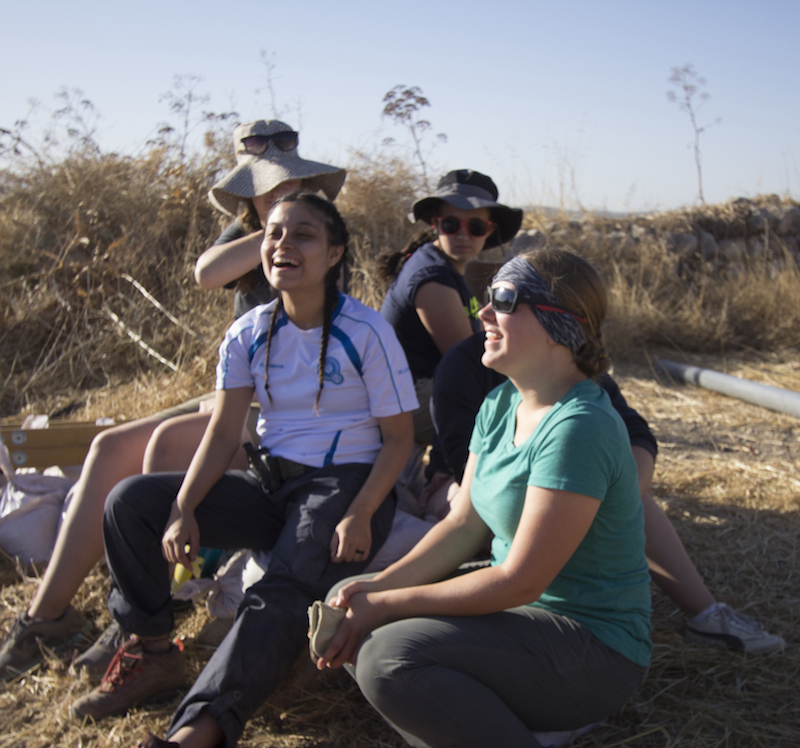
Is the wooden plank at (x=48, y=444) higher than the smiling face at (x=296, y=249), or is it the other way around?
the smiling face at (x=296, y=249)

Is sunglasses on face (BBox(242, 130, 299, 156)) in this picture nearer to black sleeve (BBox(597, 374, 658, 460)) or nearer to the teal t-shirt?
black sleeve (BBox(597, 374, 658, 460))

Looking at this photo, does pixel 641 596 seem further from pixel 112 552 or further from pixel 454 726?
pixel 112 552

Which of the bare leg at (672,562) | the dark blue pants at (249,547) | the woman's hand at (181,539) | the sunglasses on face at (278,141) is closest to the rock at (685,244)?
the sunglasses on face at (278,141)

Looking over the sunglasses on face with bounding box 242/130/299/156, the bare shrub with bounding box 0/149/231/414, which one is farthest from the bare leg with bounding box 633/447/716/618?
the bare shrub with bounding box 0/149/231/414

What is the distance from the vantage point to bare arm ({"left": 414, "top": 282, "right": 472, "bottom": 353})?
288 cm

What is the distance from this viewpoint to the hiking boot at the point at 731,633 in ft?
7.31

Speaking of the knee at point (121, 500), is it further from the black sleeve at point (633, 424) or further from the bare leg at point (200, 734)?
the black sleeve at point (633, 424)

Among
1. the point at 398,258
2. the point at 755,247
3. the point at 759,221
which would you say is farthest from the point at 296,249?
the point at 759,221

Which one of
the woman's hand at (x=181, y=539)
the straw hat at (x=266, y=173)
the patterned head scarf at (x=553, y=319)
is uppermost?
the straw hat at (x=266, y=173)

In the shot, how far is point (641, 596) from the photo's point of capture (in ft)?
5.32

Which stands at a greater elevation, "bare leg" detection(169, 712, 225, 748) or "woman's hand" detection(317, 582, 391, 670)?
"woman's hand" detection(317, 582, 391, 670)

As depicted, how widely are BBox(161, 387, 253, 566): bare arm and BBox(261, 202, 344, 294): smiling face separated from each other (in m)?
0.41

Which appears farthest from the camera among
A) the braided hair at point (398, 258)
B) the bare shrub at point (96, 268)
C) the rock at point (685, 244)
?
the rock at point (685, 244)

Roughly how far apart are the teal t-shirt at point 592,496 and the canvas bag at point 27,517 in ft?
6.92
